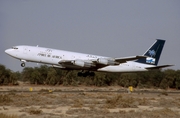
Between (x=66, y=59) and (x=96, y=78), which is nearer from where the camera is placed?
(x=66, y=59)

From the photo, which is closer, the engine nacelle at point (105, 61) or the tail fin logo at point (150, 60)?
the engine nacelle at point (105, 61)

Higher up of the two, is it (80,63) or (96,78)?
(80,63)

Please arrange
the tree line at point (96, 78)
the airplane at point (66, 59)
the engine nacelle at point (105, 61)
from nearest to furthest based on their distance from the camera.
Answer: the airplane at point (66, 59) → the engine nacelle at point (105, 61) → the tree line at point (96, 78)

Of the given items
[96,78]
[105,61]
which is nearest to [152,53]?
[105,61]

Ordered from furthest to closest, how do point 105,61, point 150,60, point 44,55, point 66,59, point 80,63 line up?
1. point 150,60
2. point 105,61
3. point 66,59
4. point 44,55
5. point 80,63

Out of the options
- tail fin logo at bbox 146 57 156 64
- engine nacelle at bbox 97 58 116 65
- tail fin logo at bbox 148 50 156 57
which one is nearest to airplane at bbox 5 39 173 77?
engine nacelle at bbox 97 58 116 65

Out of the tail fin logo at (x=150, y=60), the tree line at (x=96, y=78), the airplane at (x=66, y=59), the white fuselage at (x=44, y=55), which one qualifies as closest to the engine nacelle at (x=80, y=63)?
the airplane at (x=66, y=59)

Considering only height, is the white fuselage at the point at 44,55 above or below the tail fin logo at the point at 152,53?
below

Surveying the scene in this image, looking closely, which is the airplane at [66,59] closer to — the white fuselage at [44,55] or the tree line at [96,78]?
the white fuselage at [44,55]

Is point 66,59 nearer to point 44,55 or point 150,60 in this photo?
point 44,55

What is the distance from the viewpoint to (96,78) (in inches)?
3366

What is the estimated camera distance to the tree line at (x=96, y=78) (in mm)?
81875

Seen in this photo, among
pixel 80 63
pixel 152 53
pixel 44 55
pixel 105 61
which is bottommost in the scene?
pixel 80 63

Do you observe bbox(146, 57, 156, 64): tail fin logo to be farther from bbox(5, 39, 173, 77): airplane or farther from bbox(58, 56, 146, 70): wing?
bbox(58, 56, 146, 70): wing
